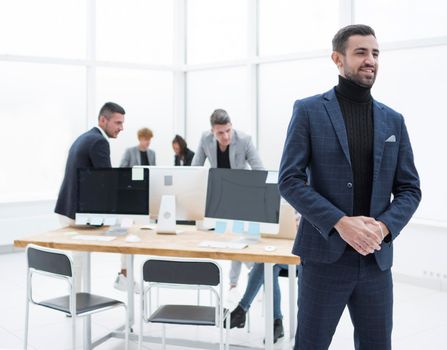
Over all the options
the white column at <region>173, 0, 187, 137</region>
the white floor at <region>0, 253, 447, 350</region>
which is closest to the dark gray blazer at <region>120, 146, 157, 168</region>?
the white column at <region>173, 0, 187, 137</region>

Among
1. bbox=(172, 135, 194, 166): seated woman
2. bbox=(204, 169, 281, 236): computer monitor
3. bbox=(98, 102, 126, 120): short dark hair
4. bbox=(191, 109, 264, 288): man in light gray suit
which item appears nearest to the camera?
bbox=(204, 169, 281, 236): computer monitor

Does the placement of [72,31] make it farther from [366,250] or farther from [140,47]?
[366,250]

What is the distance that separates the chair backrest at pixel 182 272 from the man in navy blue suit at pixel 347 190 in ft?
3.09

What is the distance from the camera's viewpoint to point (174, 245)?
11.5 feet

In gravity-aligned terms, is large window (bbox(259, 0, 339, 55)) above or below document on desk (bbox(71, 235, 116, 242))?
above

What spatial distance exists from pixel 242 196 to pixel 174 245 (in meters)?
0.53

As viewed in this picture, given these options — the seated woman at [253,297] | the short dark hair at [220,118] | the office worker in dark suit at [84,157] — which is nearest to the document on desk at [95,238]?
the office worker in dark suit at [84,157]

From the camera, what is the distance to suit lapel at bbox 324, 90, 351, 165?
1.93 metres

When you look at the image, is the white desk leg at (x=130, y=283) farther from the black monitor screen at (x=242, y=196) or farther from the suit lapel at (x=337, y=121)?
the suit lapel at (x=337, y=121)

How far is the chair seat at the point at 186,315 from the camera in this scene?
3008mm

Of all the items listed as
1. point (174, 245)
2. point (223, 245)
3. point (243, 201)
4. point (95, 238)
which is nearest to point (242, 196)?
point (243, 201)

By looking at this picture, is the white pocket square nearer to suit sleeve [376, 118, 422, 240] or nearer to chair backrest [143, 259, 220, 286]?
suit sleeve [376, 118, 422, 240]

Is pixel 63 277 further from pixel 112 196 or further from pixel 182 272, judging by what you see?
pixel 112 196

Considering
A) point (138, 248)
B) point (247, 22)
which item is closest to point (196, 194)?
point (138, 248)
